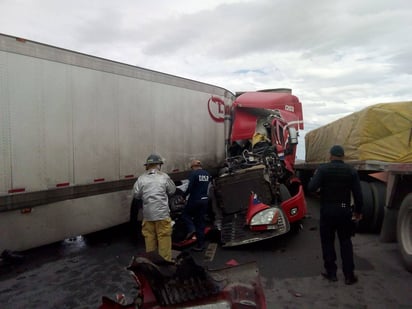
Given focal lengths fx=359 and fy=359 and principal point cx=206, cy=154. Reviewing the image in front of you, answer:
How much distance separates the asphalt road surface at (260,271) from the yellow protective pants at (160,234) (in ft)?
1.82

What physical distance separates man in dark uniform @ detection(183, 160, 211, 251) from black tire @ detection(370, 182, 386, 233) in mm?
3249

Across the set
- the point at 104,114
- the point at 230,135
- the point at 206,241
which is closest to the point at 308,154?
the point at 230,135

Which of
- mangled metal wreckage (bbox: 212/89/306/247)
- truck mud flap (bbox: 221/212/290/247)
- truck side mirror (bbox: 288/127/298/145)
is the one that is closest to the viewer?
truck mud flap (bbox: 221/212/290/247)

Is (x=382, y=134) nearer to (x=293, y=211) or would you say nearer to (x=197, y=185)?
(x=293, y=211)

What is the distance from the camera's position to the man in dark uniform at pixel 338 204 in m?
4.62

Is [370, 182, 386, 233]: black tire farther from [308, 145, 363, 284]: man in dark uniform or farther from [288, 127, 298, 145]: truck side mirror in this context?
[308, 145, 363, 284]: man in dark uniform

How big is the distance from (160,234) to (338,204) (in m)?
2.41

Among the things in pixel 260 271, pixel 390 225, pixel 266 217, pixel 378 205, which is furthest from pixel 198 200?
pixel 378 205

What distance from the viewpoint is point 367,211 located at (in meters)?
6.76

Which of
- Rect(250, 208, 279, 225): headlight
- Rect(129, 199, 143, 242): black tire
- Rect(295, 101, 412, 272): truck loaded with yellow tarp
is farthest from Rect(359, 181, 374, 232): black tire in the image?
Rect(129, 199, 143, 242): black tire

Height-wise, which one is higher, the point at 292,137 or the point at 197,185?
the point at 292,137

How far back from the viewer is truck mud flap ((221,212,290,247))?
5.71 meters

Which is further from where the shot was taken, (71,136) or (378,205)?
(378,205)

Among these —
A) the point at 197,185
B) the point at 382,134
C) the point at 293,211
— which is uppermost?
the point at 382,134
